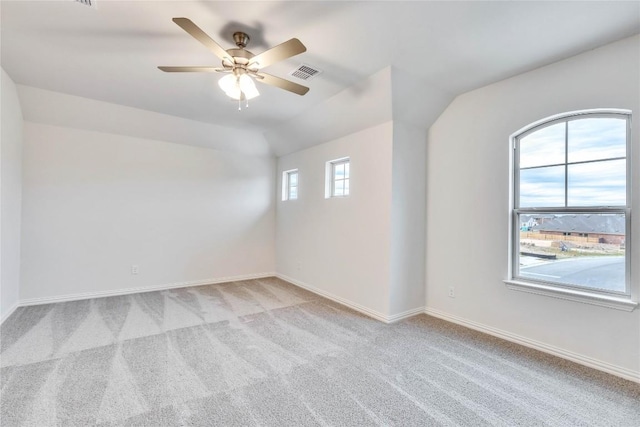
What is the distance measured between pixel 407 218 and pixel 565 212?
1.50m

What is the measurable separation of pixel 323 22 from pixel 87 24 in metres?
1.87

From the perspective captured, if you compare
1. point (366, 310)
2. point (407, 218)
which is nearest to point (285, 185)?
point (407, 218)

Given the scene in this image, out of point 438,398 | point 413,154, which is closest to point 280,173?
point 413,154

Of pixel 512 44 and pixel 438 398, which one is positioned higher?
pixel 512 44

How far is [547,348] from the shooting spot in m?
2.62

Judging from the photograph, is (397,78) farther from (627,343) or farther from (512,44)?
(627,343)

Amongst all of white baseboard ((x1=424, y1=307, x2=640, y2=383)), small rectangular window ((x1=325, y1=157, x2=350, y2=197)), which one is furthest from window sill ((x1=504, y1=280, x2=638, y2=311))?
small rectangular window ((x1=325, y1=157, x2=350, y2=197))

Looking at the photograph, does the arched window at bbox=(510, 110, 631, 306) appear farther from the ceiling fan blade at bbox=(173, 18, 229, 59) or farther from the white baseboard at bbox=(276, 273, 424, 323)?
the ceiling fan blade at bbox=(173, 18, 229, 59)

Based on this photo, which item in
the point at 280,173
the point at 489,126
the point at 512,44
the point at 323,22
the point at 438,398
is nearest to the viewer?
the point at 438,398

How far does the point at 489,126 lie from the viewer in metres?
3.09

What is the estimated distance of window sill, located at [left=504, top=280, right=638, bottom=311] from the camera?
88.0 inches

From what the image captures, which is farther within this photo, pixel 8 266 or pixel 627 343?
pixel 8 266

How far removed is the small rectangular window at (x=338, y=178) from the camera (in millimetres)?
4219

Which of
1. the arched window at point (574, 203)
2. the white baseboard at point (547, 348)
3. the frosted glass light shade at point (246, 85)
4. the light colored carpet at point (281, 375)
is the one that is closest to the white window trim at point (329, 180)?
the light colored carpet at point (281, 375)
